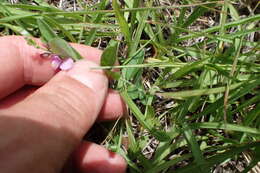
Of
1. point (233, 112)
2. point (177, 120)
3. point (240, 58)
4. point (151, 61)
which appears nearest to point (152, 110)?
point (177, 120)

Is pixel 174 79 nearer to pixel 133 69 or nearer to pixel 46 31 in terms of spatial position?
pixel 133 69

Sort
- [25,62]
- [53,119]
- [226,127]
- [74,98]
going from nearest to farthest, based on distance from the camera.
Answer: [53,119] < [74,98] < [226,127] < [25,62]

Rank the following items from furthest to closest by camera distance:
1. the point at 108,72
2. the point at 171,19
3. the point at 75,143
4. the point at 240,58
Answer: the point at 171,19 → the point at 240,58 → the point at 108,72 → the point at 75,143

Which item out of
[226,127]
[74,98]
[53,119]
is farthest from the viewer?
[226,127]

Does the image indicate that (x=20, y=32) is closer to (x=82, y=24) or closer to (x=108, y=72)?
(x=82, y=24)

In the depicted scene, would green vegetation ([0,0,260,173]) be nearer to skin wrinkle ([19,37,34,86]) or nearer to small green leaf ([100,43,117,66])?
small green leaf ([100,43,117,66])

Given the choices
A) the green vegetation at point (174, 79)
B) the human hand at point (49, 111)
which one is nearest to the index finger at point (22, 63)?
the human hand at point (49, 111)

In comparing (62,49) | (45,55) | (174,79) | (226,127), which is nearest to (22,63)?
(45,55)
